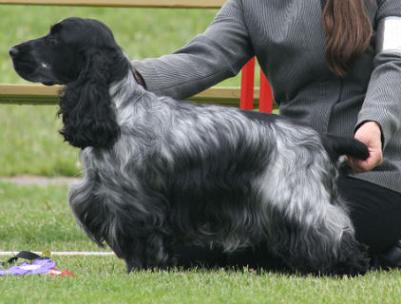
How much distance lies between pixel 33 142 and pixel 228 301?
25.4 feet

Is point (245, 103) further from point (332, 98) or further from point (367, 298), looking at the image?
point (367, 298)

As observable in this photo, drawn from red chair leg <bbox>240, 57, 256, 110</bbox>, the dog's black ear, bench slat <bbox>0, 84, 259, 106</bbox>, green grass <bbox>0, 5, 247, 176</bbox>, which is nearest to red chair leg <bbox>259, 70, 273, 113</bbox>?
red chair leg <bbox>240, 57, 256, 110</bbox>

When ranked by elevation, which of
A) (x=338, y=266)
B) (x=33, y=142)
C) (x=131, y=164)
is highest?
(x=131, y=164)

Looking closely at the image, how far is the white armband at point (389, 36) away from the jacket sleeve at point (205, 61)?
0.53 meters

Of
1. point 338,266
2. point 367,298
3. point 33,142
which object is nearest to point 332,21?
point 338,266

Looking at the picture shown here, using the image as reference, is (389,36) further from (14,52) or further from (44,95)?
(44,95)

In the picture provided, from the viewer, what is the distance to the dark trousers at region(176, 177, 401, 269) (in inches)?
197

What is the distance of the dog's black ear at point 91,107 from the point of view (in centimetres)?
445

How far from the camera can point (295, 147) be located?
15.1ft

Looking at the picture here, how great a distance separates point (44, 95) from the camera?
678cm

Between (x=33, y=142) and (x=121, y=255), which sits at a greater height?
(x=121, y=255)

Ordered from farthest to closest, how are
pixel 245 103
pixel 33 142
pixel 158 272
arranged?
pixel 33 142
pixel 245 103
pixel 158 272

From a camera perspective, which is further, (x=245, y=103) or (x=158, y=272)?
(x=245, y=103)

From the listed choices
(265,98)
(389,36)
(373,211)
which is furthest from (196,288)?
(265,98)
